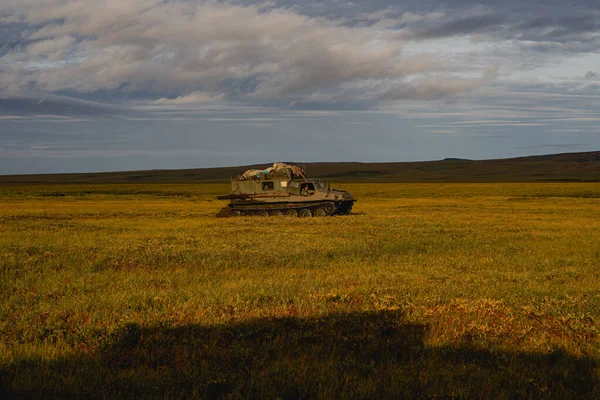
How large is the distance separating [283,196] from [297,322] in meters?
25.9

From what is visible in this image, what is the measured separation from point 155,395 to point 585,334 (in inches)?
237

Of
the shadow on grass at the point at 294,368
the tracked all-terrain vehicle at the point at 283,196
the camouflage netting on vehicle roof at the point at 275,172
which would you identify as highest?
the camouflage netting on vehicle roof at the point at 275,172

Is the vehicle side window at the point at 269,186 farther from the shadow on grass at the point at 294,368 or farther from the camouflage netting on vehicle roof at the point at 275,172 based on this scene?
the shadow on grass at the point at 294,368

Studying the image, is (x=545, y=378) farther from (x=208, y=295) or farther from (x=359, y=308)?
(x=208, y=295)

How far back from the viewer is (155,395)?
229 inches

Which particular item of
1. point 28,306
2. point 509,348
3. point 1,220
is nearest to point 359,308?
point 509,348

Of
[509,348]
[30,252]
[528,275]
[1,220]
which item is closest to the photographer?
[509,348]

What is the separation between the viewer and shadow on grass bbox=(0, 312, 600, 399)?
597 cm

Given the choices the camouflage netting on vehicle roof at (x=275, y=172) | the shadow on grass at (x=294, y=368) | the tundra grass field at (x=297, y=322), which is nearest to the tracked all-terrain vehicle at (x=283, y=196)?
the camouflage netting on vehicle roof at (x=275, y=172)

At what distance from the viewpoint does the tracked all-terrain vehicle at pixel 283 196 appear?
3388 cm

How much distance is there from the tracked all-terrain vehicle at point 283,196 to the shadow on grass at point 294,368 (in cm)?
2565

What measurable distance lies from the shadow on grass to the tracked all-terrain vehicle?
25651 mm

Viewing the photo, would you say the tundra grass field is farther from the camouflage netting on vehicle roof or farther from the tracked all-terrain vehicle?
the camouflage netting on vehicle roof

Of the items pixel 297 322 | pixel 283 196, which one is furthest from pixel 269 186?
pixel 297 322
